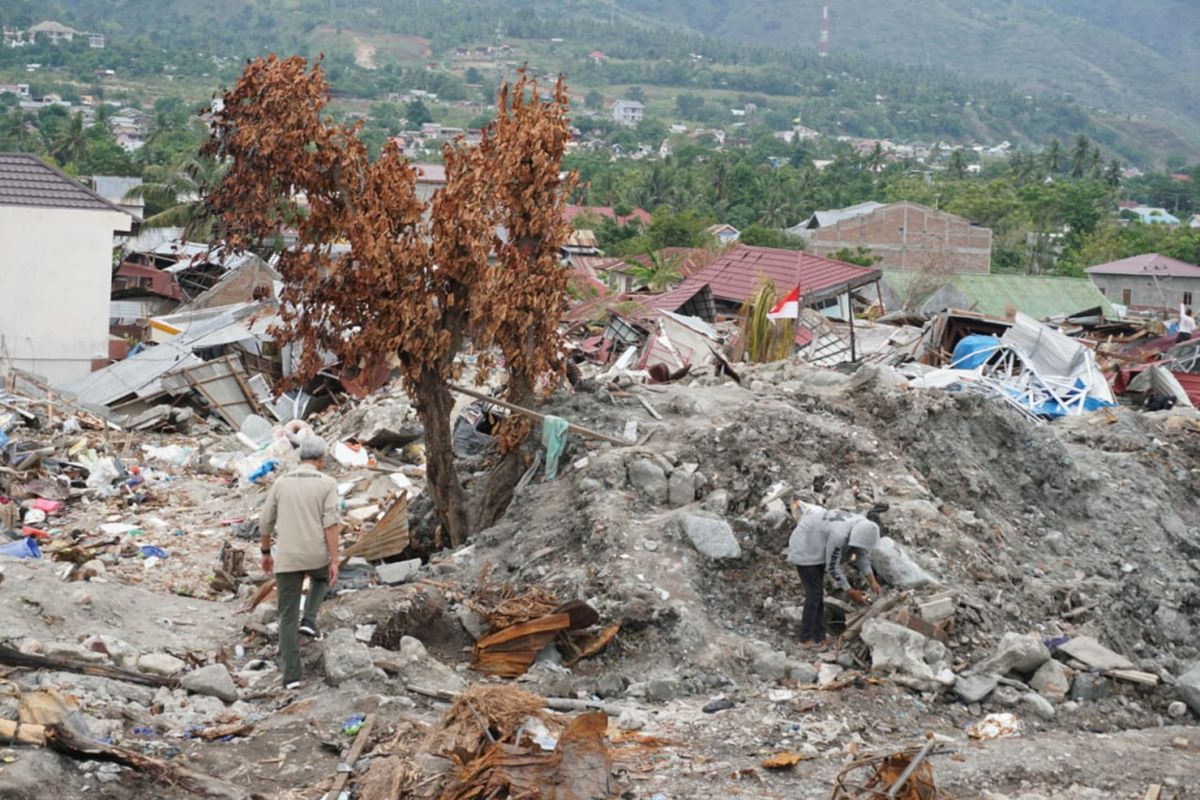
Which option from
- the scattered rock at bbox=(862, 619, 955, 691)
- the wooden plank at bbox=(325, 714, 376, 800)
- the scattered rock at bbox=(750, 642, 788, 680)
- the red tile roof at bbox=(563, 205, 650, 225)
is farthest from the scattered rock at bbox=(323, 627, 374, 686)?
the red tile roof at bbox=(563, 205, 650, 225)

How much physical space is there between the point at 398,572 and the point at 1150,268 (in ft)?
173

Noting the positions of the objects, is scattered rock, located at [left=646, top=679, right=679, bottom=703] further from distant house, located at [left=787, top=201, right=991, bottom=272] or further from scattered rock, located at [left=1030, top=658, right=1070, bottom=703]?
distant house, located at [left=787, top=201, right=991, bottom=272]

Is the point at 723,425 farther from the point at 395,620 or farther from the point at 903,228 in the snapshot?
the point at 903,228

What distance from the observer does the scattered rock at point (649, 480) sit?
10.2m

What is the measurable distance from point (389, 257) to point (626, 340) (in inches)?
458

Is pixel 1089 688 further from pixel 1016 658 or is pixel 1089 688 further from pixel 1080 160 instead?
pixel 1080 160

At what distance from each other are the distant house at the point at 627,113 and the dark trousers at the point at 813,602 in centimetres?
17065

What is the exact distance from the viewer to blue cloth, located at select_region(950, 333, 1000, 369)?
18125 millimetres

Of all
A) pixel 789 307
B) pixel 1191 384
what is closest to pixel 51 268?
pixel 789 307

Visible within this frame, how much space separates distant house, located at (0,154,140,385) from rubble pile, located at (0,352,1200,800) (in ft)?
24.7

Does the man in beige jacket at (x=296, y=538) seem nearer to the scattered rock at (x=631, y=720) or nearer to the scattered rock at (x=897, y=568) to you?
the scattered rock at (x=631, y=720)

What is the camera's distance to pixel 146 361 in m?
20.5

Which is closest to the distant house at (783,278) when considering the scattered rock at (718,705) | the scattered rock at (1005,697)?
the scattered rock at (1005,697)

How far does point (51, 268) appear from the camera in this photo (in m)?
21.0
